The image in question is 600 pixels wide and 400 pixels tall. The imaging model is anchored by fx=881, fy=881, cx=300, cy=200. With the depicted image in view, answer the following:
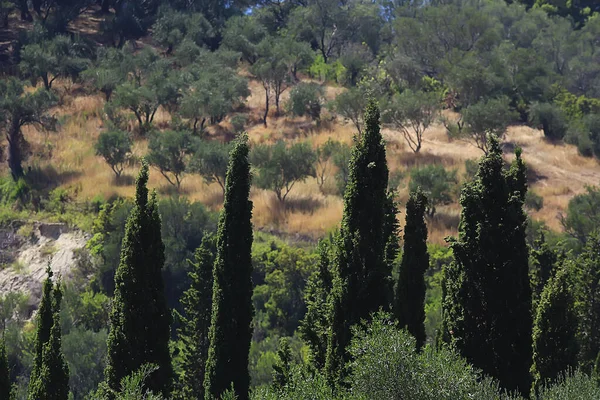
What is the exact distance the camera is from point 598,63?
7694cm

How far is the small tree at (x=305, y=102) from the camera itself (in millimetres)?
60000

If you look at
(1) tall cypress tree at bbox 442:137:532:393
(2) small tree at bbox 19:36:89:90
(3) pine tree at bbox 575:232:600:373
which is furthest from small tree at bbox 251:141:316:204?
(1) tall cypress tree at bbox 442:137:532:393

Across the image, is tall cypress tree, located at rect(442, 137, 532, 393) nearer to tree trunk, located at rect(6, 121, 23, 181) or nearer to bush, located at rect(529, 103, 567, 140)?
tree trunk, located at rect(6, 121, 23, 181)

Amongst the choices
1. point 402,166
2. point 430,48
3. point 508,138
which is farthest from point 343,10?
point 402,166

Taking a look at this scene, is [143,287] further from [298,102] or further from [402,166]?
[298,102]

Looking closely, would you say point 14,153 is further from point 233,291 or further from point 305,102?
point 233,291

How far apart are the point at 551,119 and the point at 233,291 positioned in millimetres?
44110

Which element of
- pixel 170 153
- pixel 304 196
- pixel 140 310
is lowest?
pixel 304 196

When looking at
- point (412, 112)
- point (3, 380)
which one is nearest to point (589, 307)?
point (3, 380)

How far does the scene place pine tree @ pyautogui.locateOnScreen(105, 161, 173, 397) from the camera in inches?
723

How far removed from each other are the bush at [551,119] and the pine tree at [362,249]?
4374cm

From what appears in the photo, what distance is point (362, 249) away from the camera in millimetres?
17797

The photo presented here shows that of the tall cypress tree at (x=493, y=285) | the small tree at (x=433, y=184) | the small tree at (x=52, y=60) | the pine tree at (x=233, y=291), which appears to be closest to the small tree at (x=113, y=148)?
the small tree at (x=52, y=60)

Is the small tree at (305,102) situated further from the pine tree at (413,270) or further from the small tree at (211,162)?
the pine tree at (413,270)
